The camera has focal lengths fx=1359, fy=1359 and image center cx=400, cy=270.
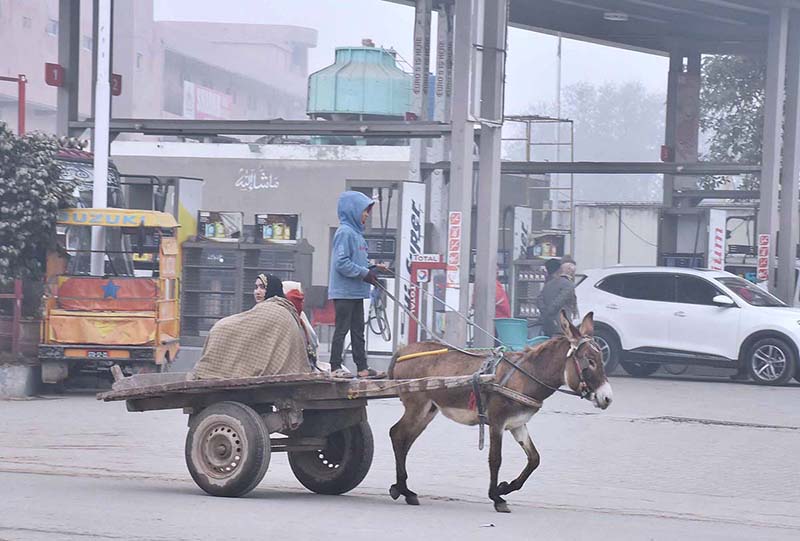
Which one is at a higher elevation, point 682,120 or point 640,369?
point 682,120

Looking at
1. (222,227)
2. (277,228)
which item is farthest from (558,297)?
(222,227)

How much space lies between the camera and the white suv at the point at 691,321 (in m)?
22.3

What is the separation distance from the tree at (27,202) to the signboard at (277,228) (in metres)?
5.63

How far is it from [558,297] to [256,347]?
12.5 meters

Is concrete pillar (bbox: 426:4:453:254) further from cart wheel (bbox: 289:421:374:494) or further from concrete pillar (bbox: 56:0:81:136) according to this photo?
cart wheel (bbox: 289:421:374:494)

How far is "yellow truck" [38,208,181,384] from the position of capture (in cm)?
1741

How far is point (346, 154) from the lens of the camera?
39344 mm

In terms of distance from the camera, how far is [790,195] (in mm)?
27344

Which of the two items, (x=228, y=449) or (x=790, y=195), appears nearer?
(x=228, y=449)

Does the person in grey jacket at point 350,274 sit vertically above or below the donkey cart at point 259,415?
above

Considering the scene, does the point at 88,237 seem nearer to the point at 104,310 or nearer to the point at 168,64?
the point at 104,310

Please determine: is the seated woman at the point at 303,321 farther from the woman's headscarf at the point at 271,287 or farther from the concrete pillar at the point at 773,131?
the concrete pillar at the point at 773,131

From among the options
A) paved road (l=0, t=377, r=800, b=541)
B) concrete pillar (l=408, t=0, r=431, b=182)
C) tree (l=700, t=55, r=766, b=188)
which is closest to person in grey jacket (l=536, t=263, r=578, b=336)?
paved road (l=0, t=377, r=800, b=541)

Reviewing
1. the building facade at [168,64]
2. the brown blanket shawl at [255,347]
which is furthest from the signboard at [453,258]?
the building facade at [168,64]
